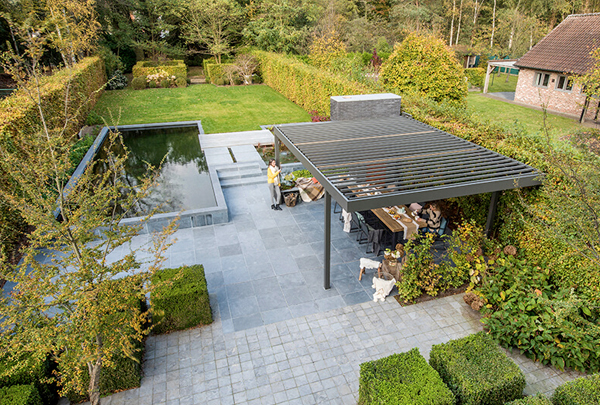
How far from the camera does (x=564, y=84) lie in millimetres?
25172

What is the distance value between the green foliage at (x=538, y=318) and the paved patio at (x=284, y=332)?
0.28 m

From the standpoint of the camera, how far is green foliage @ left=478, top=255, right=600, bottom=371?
654 centimetres

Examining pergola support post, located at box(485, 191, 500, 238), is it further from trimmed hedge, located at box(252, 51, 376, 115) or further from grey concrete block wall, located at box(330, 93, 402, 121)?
trimmed hedge, located at box(252, 51, 376, 115)

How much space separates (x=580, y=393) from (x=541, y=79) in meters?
27.3

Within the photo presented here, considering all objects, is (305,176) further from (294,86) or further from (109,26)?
(109,26)

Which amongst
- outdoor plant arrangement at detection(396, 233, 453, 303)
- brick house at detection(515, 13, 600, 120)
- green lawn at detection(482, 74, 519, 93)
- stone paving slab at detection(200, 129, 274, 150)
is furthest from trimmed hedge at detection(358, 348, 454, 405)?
green lawn at detection(482, 74, 519, 93)

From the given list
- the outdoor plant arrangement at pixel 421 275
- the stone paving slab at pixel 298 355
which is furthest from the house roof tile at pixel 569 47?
the stone paving slab at pixel 298 355

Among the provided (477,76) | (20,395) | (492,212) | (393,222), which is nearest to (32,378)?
(20,395)

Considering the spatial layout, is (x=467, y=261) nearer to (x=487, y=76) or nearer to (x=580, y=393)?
(x=580, y=393)

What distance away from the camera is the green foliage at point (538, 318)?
654 cm

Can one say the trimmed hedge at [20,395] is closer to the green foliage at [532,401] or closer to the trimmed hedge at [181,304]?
the trimmed hedge at [181,304]

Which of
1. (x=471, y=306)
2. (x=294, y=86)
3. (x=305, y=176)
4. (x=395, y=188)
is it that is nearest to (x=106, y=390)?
(x=395, y=188)

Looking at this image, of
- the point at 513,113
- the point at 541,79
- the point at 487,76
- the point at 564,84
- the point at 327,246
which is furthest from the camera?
the point at 487,76

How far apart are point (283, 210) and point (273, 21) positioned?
86.5 feet
